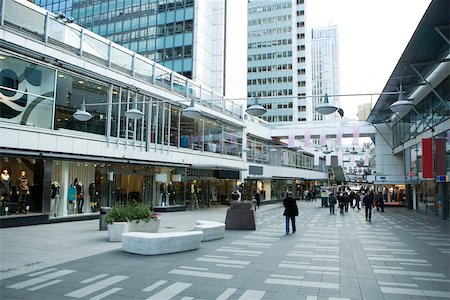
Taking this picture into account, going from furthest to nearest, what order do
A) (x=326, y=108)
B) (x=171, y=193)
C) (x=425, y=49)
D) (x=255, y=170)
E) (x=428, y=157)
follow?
(x=255, y=170)
(x=171, y=193)
(x=428, y=157)
(x=425, y=49)
(x=326, y=108)

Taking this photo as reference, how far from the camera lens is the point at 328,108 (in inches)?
430

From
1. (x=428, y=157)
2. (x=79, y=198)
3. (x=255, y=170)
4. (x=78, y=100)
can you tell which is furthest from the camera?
(x=255, y=170)

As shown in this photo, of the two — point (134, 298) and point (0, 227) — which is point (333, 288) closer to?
point (134, 298)

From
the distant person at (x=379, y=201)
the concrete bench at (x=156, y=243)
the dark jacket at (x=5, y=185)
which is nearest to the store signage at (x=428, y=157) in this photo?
the distant person at (x=379, y=201)

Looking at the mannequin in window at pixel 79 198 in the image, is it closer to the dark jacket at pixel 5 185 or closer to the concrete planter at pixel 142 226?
the dark jacket at pixel 5 185

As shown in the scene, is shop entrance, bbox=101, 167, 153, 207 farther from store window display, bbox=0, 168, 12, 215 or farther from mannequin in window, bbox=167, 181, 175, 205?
store window display, bbox=0, 168, 12, 215

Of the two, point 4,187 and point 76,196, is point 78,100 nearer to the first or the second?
point 76,196

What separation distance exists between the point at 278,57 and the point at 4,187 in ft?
306

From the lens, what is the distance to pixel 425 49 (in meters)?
15.6

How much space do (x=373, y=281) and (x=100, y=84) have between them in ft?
56.4

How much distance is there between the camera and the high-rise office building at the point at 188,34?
48.3 meters

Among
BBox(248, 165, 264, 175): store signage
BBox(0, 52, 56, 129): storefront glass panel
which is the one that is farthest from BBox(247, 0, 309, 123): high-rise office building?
BBox(0, 52, 56, 129): storefront glass panel

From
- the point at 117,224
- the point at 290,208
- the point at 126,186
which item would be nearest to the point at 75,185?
the point at 126,186

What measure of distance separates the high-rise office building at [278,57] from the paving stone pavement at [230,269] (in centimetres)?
8524
